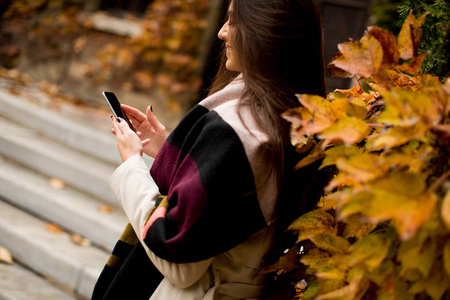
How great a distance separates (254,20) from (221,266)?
2.26 feet

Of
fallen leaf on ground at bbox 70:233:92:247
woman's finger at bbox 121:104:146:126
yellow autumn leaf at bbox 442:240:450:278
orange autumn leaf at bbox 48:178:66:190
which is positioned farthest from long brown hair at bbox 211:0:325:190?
orange autumn leaf at bbox 48:178:66:190

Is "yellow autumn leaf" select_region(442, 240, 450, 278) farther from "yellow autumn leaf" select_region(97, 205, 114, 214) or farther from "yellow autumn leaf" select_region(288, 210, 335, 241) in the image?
"yellow autumn leaf" select_region(97, 205, 114, 214)

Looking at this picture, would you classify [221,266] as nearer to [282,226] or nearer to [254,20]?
[282,226]

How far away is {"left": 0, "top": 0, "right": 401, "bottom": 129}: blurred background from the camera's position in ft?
16.8

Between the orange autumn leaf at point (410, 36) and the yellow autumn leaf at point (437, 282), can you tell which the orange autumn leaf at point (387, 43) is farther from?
the yellow autumn leaf at point (437, 282)

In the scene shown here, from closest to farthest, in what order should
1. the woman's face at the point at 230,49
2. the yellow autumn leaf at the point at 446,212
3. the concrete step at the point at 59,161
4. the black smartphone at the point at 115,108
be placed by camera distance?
the yellow autumn leaf at the point at 446,212, the woman's face at the point at 230,49, the black smartphone at the point at 115,108, the concrete step at the point at 59,161

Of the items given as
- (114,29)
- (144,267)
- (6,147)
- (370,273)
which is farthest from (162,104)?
(370,273)

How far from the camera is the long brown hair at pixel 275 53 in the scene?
3.88ft

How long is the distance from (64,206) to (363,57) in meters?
2.57

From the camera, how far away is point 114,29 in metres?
5.74

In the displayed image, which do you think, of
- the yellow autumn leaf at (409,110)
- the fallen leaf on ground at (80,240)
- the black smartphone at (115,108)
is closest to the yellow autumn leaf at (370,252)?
the yellow autumn leaf at (409,110)

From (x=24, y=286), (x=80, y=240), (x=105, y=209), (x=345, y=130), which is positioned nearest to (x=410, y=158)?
(x=345, y=130)

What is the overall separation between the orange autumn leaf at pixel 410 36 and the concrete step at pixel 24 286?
220cm

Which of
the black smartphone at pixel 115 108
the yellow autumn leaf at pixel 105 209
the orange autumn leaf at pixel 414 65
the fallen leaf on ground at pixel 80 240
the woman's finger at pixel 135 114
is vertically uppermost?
the orange autumn leaf at pixel 414 65
